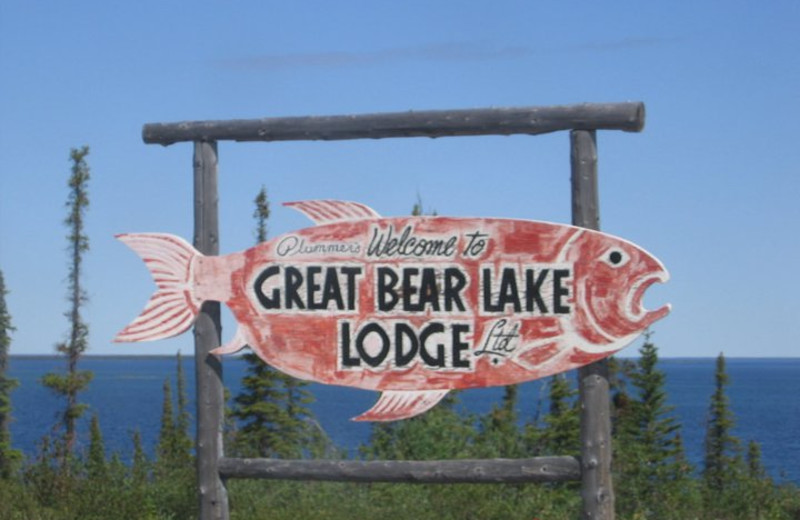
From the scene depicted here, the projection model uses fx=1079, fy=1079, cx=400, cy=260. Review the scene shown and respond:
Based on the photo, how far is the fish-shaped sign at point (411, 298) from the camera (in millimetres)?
7609

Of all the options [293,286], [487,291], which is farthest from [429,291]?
[293,286]

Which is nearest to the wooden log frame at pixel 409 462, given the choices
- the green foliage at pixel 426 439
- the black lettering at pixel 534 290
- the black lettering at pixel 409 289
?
the black lettering at pixel 534 290

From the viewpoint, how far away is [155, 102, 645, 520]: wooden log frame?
7.65 meters

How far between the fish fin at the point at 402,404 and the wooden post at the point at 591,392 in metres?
1.04

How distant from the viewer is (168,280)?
8305mm

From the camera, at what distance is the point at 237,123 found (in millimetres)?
8477

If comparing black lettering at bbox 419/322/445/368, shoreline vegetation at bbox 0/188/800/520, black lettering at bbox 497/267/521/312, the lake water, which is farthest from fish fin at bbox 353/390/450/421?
the lake water

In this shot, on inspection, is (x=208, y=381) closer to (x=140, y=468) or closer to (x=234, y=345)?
(x=234, y=345)

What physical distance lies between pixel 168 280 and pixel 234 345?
733 mm

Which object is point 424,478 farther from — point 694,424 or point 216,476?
point 694,424

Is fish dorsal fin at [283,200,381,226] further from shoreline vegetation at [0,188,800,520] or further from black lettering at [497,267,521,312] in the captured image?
shoreline vegetation at [0,188,800,520]

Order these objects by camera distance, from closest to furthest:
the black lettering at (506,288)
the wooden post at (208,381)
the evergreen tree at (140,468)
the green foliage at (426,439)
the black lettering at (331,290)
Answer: the black lettering at (506,288) → the black lettering at (331,290) → the wooden post at (208,381) → the evergreen tree at (140,468) → the green foliage at (426,439)

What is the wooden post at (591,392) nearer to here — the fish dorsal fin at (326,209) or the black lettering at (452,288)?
the black lettering at (452,288)

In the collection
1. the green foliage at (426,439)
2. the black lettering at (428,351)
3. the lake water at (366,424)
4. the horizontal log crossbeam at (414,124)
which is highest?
the horizontal log crossbeam at (414,124)
